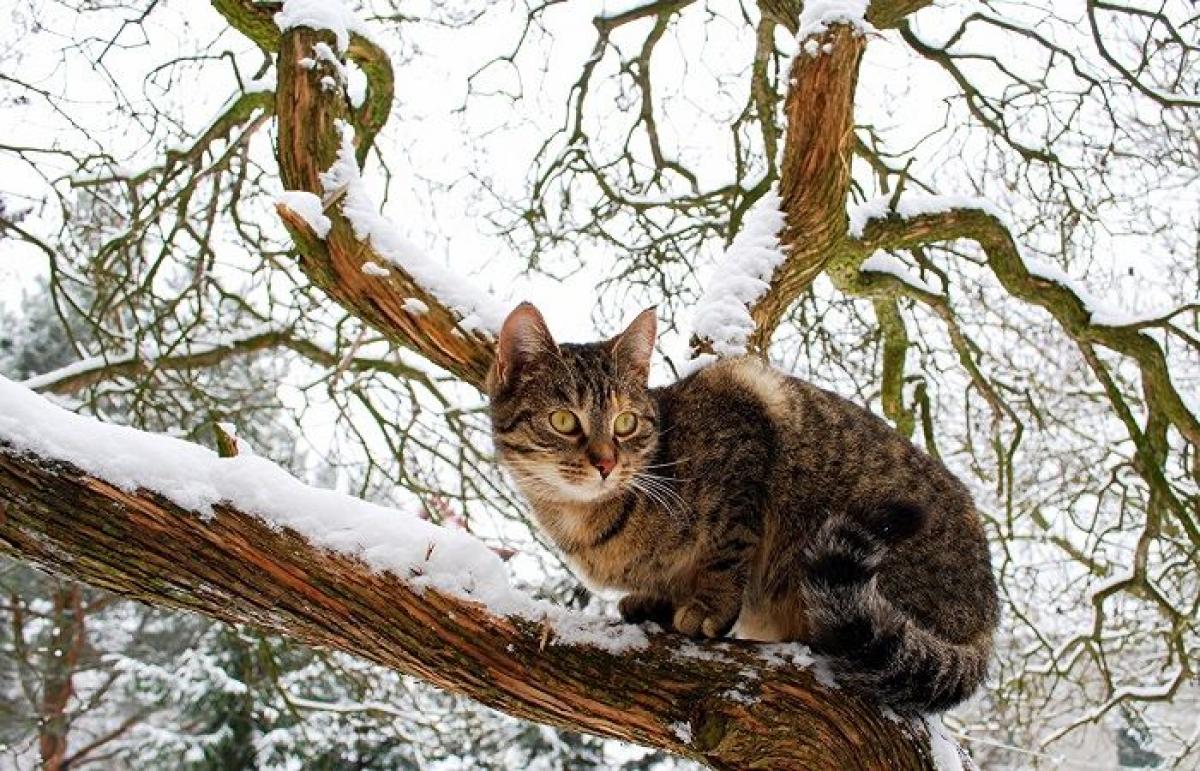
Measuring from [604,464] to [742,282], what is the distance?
137 cm

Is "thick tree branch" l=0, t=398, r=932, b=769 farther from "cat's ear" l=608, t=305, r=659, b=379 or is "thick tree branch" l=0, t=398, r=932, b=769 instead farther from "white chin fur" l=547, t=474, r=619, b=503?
"cat's ear" l=608, t=305, r=659, b=379

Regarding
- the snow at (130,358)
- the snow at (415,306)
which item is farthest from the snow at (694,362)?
the snow at (130,358)

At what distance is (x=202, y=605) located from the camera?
1.99m

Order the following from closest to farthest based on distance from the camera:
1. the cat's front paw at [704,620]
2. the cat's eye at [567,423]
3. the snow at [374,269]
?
the cat's front paw at [704,620] → the cat's eye at [567,423] → the snow at [374,269]

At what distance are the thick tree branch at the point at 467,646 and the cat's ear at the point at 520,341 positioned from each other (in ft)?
2.41

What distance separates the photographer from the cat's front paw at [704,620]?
2.40m

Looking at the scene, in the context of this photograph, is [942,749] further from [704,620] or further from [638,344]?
[638,344]

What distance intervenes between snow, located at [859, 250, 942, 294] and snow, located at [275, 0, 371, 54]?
2.36 m

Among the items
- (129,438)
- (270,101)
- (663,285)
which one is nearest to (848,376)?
(663,285)

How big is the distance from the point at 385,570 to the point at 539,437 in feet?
2.46

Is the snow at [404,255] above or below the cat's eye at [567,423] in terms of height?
above

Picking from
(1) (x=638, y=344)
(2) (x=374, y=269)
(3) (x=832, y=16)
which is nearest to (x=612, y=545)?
(1) (x=638, y=344)

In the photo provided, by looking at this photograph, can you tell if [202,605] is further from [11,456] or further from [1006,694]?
[1006,694]

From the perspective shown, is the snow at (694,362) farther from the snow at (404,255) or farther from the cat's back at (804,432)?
the snow at (404,255)
